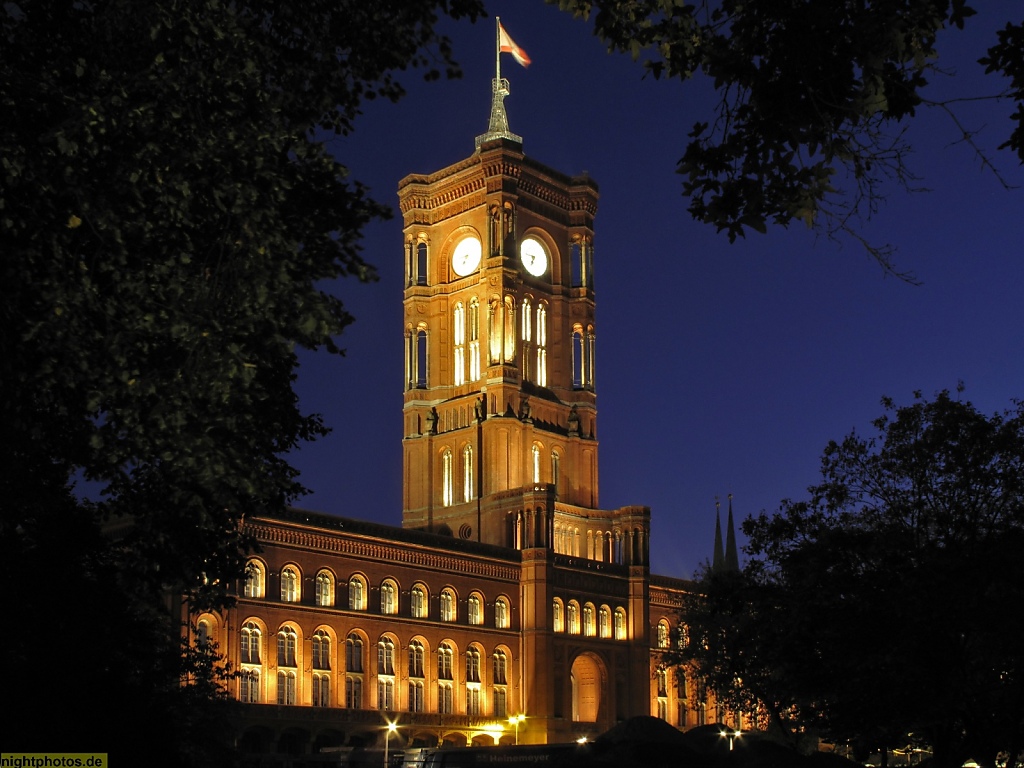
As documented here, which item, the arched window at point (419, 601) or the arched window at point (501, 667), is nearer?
the arched window at point (419, 601)

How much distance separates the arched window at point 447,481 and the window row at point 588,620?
1382 cm

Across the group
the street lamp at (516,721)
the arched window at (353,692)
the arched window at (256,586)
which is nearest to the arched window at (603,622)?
the street lamp at (516,721)

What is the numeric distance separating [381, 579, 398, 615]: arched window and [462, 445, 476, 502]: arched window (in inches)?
669

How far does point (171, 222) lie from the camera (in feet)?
49.5

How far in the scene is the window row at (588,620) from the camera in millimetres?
86125

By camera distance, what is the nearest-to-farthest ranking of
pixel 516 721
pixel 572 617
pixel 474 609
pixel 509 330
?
pixel 516 721, pixel 474 609, pixel 572 617, pixel 509 330

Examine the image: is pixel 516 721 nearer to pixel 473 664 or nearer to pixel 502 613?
pixel 473 664

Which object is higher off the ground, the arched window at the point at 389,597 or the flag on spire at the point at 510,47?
the flag on spire at the point at 510,47

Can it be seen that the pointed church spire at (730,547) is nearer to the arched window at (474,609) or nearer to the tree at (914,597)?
the arched window at (474,609)

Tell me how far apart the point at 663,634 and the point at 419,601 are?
2064 centimetres

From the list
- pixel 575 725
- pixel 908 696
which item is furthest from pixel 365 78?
pixel 575 725

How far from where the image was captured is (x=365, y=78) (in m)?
17.5

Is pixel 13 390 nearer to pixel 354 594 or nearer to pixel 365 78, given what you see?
pixel 365 78

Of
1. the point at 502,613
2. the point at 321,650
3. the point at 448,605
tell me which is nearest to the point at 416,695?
the point at 448,605
